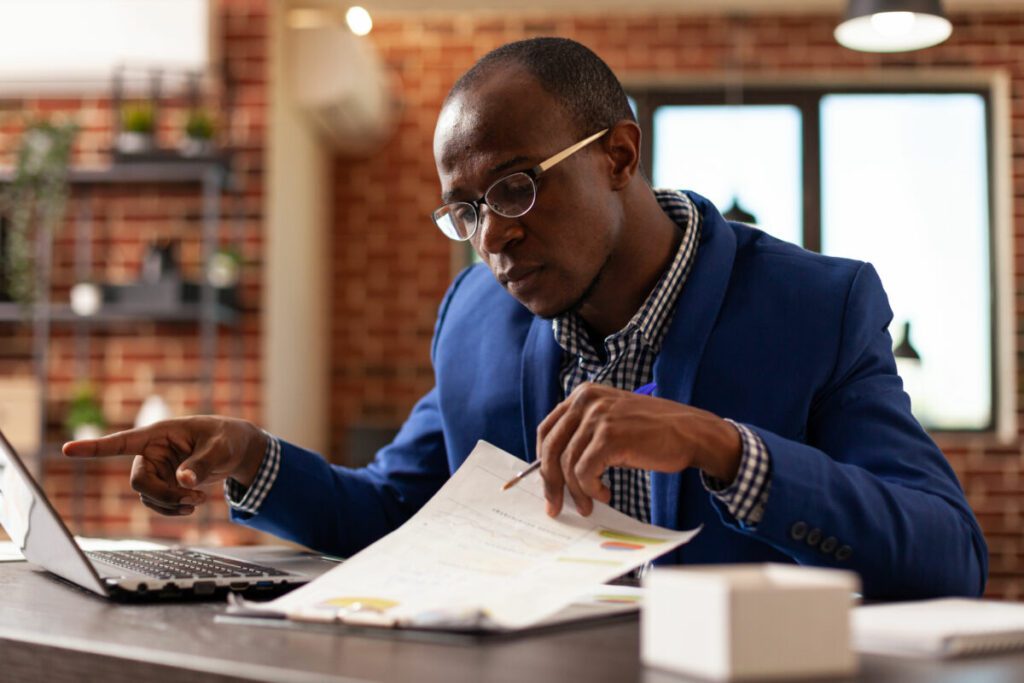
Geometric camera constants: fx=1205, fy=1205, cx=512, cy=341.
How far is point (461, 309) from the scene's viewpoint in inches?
Result: 65.7

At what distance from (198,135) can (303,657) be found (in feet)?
13.1

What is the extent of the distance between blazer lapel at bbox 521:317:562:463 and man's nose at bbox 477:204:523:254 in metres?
0.16

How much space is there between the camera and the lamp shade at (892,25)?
126 inches

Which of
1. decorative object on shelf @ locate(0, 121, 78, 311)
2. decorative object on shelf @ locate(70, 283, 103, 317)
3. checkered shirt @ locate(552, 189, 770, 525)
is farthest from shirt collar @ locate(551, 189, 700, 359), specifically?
decorative object on shelf @ locate(0, 121, 78, 311)

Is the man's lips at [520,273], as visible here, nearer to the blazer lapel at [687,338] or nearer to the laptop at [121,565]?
the blazer lapel at [687,338]

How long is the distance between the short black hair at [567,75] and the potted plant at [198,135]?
3.17m

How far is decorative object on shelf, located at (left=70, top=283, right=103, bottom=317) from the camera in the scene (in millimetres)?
4438

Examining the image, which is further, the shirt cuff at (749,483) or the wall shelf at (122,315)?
the wall shelf at (122,315)

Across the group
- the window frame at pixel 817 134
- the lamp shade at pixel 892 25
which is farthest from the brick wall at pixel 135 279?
the lamp shade at pixel 892 25

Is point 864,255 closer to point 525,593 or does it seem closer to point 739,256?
point 739,256

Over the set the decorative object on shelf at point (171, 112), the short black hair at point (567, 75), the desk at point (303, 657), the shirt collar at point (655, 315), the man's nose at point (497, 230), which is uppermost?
the decorative object on shelf at point (171, 112)

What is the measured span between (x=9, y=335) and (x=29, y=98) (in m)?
0.94

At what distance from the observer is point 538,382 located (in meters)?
1.48

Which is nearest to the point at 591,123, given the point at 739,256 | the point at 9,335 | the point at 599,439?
the point at 739,256
